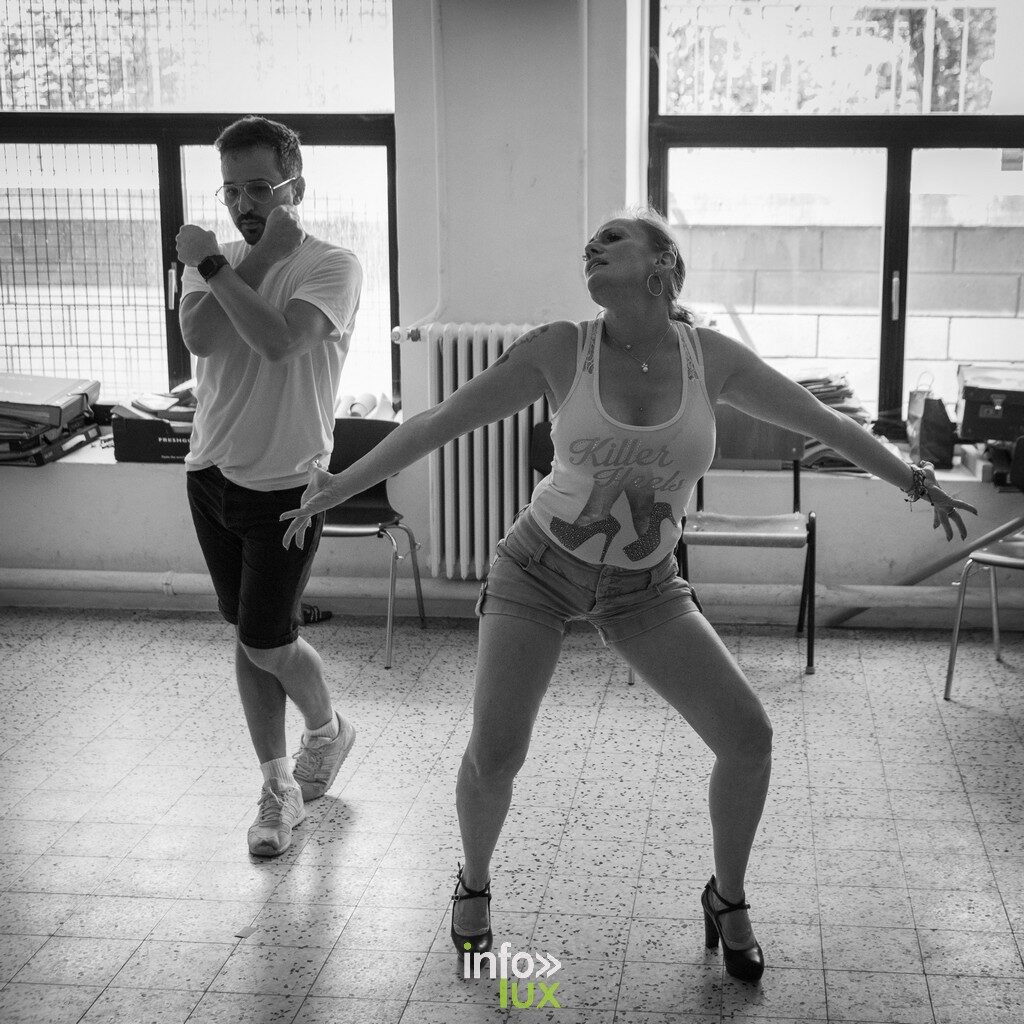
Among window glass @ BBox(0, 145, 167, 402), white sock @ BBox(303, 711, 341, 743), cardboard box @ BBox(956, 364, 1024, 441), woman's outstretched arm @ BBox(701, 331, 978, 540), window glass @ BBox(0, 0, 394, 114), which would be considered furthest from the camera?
window glass @ BBox(0, 145, 167, 402)

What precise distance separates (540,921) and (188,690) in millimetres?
1906

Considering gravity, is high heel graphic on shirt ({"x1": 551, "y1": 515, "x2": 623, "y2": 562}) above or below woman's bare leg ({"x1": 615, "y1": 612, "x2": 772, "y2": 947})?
above

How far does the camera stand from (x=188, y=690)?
435 centimetres

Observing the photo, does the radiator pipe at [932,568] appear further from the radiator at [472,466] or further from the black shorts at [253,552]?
the black shorts at [253,552]

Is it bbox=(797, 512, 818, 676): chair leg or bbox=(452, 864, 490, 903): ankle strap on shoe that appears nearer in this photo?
bbox=(452, 864, 490, 903): ankle strap on shoe

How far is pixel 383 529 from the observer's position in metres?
4.63

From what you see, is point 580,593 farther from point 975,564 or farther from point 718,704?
point 975,564

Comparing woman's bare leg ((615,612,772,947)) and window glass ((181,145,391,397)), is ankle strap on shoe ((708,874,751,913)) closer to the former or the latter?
woman's bare leg ((615,612,772,947))

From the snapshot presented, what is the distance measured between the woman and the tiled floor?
1.05 feet

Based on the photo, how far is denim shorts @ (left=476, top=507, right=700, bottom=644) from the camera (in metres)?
2.43

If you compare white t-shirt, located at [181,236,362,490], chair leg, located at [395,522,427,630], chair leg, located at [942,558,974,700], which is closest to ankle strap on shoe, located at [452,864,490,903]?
white t-shirt, located at [181,236,362,490]

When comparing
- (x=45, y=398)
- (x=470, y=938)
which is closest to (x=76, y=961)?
(x=470, y=938)

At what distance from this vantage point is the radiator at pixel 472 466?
4832mm

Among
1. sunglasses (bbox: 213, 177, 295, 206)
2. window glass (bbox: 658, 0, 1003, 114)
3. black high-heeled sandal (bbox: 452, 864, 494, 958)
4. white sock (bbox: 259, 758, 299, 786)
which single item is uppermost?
window glass (bbox: 658, 0, 1003, 114)
